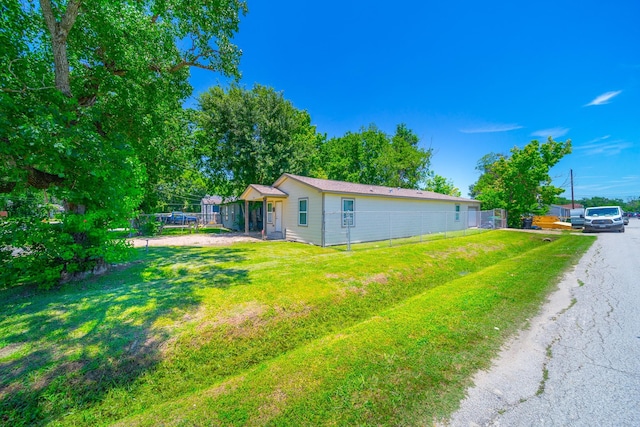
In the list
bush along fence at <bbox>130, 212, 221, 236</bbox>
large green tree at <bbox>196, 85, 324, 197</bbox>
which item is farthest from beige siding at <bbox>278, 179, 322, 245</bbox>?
bush along fence at <bbox>130, 212, 221, 236</bbox>

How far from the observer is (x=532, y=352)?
3281 mm

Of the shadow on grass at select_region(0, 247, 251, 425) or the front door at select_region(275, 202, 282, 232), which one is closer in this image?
the shadow on grass at select_region(0, 247, 251, 425)

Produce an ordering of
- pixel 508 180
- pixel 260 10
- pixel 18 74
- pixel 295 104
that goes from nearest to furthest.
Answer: pixel 18 74, pixel 260 10, pixel 295 104, pixel 508 180

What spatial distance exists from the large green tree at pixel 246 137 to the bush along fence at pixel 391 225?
328 inches

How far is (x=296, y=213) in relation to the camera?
13.8 m

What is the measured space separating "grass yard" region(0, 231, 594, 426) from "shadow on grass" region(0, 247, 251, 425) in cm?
2

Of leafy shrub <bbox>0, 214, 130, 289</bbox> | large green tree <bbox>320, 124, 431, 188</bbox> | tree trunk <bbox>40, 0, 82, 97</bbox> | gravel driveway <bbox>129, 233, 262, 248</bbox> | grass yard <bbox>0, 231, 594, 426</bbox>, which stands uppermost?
large green tree <bbox>320, 124, 431, 188</bbox>

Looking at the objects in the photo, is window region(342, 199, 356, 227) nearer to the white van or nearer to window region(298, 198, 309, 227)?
window region(298, 198, 309, 227)

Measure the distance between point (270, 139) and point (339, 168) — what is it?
36.6 feet

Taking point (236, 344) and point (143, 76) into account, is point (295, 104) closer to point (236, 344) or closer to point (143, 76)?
point (143, 76)

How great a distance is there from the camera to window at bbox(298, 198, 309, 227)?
13086 millimetres

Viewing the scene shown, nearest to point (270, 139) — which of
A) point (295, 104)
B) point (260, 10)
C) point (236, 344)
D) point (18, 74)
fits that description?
point (295, 104)

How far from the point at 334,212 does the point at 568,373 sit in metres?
9.25

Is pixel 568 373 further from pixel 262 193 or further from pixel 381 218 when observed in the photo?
pixel 262 193
